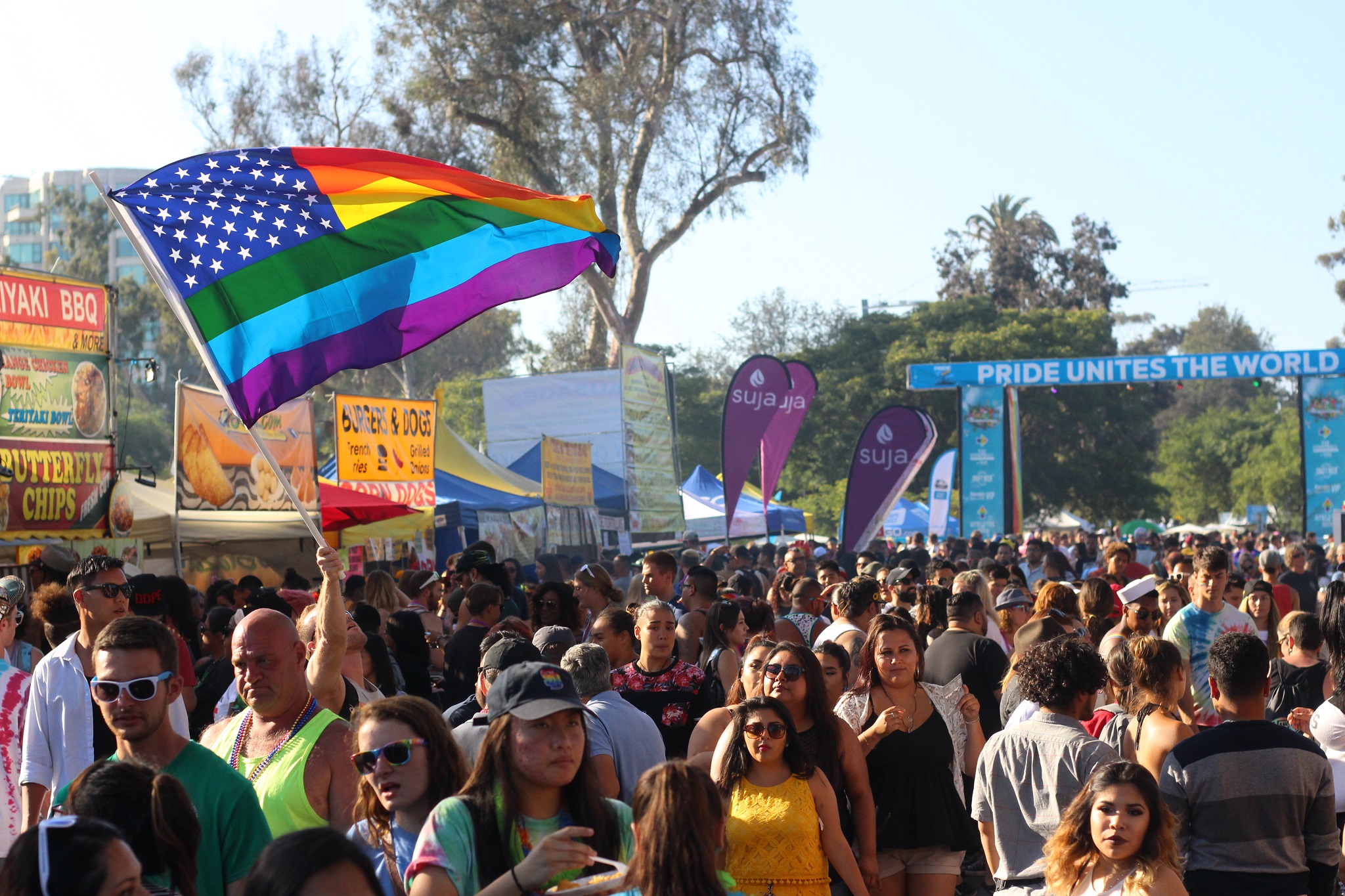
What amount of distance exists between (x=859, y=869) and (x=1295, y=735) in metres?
1.46

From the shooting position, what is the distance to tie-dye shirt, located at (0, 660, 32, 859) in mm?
4383

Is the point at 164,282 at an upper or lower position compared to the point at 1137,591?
upper

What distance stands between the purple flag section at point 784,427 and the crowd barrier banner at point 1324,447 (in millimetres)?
14458

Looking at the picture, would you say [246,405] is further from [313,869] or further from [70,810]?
[313,869]

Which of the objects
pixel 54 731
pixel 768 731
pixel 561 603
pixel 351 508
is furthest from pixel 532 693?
pixel 351 508

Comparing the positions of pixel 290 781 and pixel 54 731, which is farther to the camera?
pixel 54 731

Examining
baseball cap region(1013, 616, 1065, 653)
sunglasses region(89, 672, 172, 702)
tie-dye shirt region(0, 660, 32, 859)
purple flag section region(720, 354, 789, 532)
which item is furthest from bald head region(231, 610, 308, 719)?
purple flag section region(720, 354, 789, 532)

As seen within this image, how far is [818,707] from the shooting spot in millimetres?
4746

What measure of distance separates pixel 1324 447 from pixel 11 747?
29159 millimetres

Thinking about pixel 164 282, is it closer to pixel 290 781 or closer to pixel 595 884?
pixel 290 781

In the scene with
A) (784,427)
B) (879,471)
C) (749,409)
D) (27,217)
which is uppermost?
(27,217)

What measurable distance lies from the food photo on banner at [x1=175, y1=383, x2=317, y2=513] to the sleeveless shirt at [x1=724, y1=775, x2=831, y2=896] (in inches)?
322

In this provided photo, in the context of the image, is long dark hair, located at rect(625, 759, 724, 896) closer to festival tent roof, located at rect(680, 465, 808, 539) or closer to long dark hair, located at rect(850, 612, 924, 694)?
long dark hair, located at rect(850, 612, 924, 694)

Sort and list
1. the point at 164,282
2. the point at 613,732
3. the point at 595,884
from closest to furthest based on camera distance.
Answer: the point at 595,884, the point at 613,732, the point at 164,282
